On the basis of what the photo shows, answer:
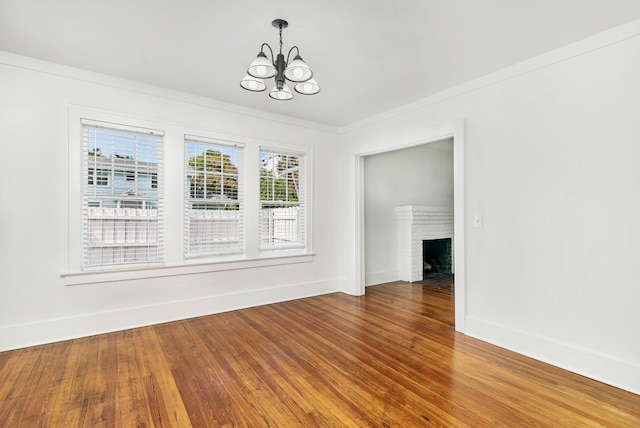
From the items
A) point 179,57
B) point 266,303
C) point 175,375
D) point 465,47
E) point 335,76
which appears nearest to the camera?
point 175,375

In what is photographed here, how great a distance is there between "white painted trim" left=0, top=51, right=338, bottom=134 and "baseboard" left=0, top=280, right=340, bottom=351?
2.43m

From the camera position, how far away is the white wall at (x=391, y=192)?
18.6 feet

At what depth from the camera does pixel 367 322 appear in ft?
12.2

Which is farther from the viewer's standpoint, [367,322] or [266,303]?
[266,303]

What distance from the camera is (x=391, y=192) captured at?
5.98 metres

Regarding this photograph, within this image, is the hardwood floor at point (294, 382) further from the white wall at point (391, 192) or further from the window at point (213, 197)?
the white wall at point (391, 192)

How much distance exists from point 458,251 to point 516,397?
5.03 ft

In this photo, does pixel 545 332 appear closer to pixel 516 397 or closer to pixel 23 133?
pixel 516 397

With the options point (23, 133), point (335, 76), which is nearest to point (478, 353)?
point (335, 76)

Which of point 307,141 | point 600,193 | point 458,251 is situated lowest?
point 458,251

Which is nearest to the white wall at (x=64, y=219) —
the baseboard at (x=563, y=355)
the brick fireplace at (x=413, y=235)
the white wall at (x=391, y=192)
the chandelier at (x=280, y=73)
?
the chandelier at (x=280, y=73)

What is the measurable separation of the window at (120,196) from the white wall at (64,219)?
15 cm

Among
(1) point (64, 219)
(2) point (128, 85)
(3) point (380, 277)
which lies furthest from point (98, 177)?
(3) point (380, 277)

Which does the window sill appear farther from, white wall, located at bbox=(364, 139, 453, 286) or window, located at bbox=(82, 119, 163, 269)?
white wall, located at bbox=(364, 139, 453, 286)
